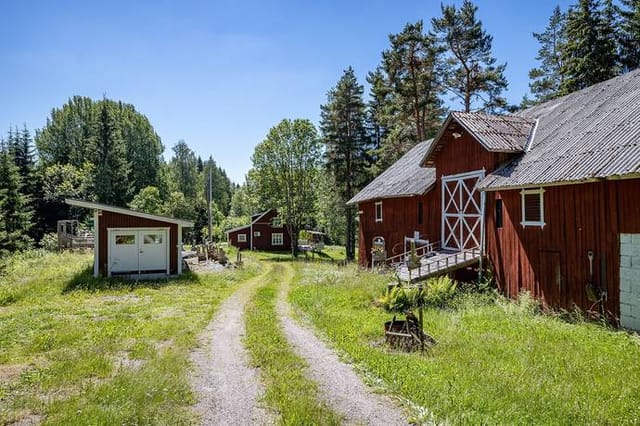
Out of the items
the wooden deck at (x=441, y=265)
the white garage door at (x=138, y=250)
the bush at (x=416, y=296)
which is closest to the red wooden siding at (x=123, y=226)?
the white garage door at (x=138, y=250)

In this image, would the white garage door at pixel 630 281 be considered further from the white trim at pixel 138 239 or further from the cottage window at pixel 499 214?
the white trim at pixel 138 239

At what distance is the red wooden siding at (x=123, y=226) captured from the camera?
18562mm

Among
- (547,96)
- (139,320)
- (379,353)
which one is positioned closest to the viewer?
(379,353)

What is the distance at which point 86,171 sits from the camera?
46.9 metres

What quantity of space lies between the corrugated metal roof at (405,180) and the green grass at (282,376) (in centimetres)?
1102

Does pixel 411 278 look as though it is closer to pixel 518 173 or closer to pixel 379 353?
pixel 518 173

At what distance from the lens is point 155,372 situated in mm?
6750

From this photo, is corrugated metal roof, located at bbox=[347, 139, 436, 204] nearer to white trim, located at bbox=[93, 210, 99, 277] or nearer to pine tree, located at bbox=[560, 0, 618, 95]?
pine tree, located at bbox=[560, 0, 618, 95]

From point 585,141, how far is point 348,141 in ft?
83.3

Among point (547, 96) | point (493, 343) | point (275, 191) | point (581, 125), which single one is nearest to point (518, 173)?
point (581, 125)

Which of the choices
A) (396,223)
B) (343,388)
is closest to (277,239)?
(396,223)

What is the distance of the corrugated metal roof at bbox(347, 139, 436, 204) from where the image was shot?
19.9 m

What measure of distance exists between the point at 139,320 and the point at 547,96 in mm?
35226

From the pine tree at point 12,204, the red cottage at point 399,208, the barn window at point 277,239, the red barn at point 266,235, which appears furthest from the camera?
the barn window at point 277,239
